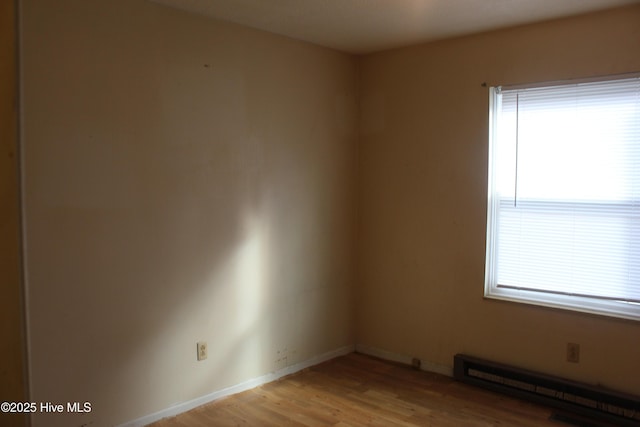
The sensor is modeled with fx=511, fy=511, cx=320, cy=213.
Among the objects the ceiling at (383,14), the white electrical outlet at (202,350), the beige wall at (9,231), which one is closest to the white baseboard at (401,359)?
the white electrical outlet at (202,350)

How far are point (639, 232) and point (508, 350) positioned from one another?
43.8 inches

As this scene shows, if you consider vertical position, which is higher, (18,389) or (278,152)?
(278,152)

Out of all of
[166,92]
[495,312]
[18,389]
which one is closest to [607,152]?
[495,312]

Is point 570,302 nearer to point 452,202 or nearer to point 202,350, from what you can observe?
point 452,202

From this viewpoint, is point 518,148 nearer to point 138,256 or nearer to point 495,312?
point 495,312

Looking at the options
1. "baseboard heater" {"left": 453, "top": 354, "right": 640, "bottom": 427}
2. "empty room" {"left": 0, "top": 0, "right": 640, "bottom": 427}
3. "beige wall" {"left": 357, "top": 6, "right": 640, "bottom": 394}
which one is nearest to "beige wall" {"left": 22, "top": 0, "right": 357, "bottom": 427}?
"empty room" {"left": 0, "top": 0, "right": 640, "bottom": 427}

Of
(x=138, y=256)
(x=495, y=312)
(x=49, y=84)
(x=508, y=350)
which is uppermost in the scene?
(x=49, y=84)

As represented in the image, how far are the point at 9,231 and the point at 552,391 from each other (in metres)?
3.19

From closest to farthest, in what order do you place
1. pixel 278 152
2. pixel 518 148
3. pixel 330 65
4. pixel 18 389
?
pixel 18 389
pixel 518 148
pixel 278 152
pixel 330 65

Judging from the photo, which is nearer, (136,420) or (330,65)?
(136,420)

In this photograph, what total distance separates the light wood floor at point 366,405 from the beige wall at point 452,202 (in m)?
0.30

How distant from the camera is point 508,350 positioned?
3455 mm

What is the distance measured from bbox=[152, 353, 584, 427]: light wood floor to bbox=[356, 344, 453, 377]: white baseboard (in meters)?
0.07

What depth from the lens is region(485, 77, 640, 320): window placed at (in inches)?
119
